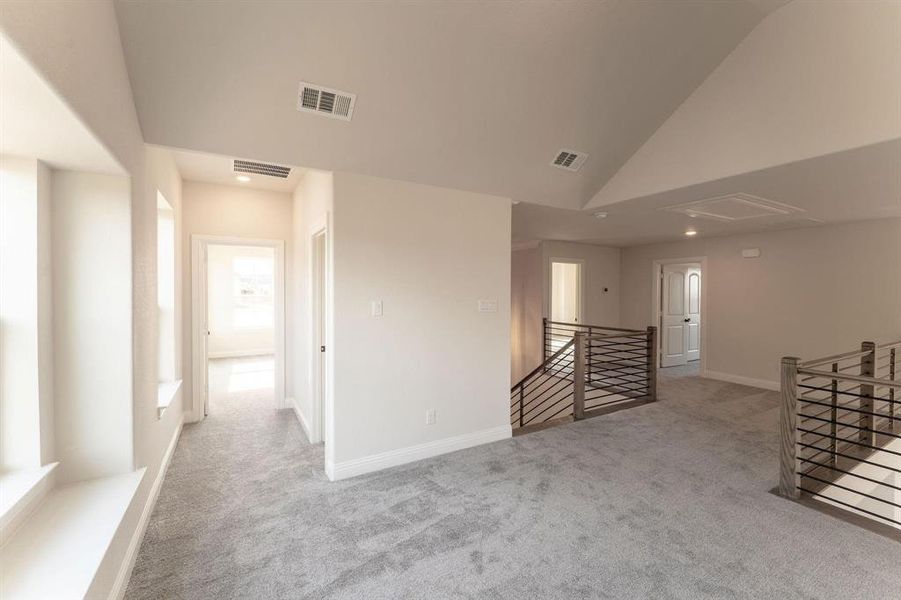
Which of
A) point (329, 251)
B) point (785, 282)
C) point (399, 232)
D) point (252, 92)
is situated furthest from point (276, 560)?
point (785, 282)

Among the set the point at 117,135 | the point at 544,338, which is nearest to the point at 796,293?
the point at 544,338

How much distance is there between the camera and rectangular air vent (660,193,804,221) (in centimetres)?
359

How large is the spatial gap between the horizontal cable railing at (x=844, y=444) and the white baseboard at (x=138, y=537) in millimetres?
3834

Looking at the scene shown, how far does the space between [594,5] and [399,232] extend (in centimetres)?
193

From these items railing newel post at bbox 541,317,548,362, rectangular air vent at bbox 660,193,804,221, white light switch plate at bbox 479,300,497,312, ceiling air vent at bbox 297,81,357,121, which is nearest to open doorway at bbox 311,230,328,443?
ceiling air vent at bbox 297,81,357,121

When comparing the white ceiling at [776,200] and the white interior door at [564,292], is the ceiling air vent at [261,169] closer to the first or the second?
the white ceiling at [776,200]

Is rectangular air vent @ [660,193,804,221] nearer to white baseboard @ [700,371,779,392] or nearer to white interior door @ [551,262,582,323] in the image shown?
white baseboard @ [700,371,779,392]

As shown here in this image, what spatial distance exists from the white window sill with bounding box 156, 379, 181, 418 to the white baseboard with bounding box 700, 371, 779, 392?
7160 mm

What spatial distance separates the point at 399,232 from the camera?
10.2 ft

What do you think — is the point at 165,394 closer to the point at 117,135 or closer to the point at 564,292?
the point at 117,135

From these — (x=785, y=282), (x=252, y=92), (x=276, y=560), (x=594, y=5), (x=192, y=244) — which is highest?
→ (x=594, y=5)

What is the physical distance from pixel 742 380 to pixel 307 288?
20.8 feet

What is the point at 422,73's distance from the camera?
234cm

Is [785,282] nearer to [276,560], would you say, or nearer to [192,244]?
[276,560]
